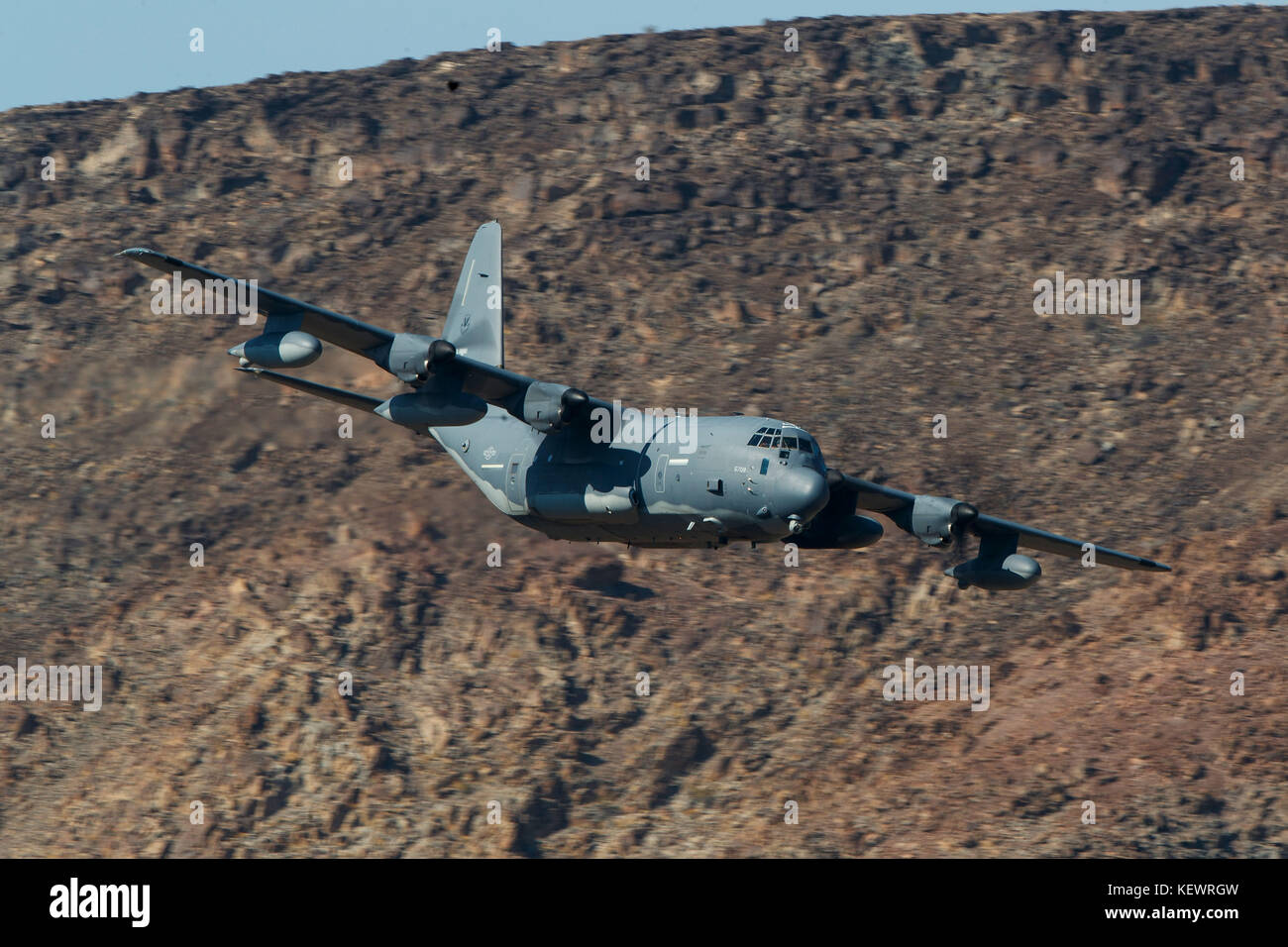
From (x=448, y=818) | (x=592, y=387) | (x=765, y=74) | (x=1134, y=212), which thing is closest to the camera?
(x=448, y=818)

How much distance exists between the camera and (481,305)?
103 ft

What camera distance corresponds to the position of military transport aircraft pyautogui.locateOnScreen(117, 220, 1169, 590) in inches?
1033

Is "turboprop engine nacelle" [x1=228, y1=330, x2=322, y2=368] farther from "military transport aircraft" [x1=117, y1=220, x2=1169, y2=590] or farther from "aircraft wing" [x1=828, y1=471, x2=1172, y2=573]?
"aircraft wing" [x1=828, y1=471, x2=1172, y2=573]

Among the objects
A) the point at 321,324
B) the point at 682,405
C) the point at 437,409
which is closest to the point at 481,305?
the point at 321,324

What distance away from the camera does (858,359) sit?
4647 centimetres

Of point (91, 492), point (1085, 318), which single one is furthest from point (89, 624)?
point (1085, 318)

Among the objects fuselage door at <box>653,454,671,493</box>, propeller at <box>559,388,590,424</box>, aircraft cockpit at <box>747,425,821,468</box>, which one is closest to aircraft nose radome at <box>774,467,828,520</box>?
aircraft cockpit at <box>747,425,821,468</box>

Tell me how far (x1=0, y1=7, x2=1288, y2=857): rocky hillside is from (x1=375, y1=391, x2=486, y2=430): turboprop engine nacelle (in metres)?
10.6

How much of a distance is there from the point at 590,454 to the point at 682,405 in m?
16.7

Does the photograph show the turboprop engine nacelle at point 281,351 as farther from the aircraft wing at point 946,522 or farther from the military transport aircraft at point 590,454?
the aircraft wing at point 946,522

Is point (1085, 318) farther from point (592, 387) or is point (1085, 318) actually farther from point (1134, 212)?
point (592, 387)

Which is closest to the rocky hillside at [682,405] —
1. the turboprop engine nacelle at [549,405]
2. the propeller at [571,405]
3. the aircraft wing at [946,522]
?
the aircraft wing at [946,522]

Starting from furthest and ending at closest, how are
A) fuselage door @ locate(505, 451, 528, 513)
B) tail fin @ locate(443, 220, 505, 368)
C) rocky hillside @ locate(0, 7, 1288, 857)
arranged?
rocky hillside @ locate(0, 7, 1288, 857) → tail fin @ locate(443, 220, 505, 368) → fuselage door @ locate(505, 451, 528, 513)
